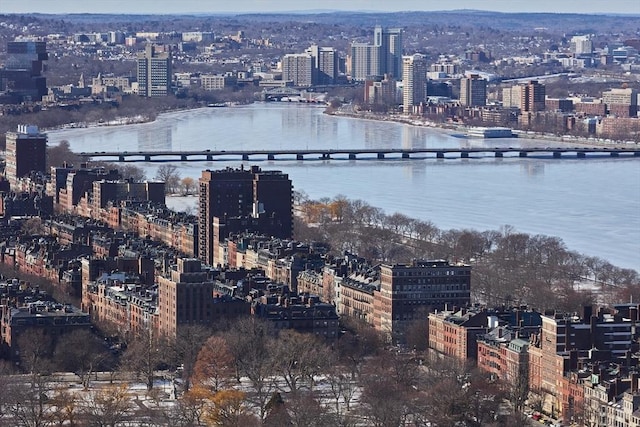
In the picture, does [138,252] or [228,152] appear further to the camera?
[228,152]

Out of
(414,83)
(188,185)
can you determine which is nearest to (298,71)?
(414,83)

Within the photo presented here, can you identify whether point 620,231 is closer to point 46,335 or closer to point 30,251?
point 30,251

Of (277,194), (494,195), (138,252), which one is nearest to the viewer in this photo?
(138,252)

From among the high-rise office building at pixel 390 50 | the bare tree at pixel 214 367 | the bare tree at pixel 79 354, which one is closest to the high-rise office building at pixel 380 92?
the high-rise office building at pixel 390 50

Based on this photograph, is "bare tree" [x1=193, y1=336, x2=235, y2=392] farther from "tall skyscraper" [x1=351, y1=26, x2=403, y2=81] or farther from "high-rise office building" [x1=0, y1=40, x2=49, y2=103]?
"tall skyscraper" [x1=351, y1=26, x2=403, y2=81]

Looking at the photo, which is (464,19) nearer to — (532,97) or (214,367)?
(532,97)

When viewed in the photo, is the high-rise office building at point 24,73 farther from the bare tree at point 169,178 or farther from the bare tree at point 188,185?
the bare tree at point 188,185

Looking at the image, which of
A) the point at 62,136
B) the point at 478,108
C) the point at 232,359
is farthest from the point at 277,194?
the point at 478,108

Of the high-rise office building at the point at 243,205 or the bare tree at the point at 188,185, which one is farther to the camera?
the bare tree at the point at 188,185
